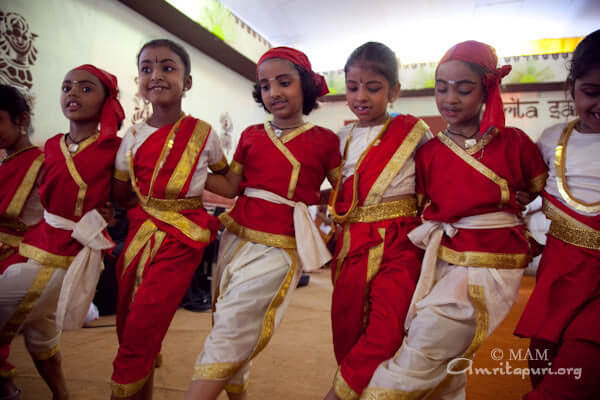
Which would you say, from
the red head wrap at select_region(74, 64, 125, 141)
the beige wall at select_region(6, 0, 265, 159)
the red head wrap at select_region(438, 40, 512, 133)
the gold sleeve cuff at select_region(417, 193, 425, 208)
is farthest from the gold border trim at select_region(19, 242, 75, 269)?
the beige wall at select_region(6, 0, 265, 159)

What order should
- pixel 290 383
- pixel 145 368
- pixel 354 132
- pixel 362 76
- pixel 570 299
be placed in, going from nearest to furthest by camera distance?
pixel 570 299 → pixel 145 368 → pixel 362 76 → pixel 354 132 → pixel 290 383

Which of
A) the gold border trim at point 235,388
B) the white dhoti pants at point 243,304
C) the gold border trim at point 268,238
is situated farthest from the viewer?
the gold border trim at point 235,388

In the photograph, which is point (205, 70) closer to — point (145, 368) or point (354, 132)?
point (354, 132)

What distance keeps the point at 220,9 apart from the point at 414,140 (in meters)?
4.91

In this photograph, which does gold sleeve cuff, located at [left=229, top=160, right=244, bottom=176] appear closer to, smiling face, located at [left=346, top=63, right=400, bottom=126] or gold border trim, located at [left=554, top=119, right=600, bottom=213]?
smiling face, located at [left=346, top=63, right=400, bottom=126]

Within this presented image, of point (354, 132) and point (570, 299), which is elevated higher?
point (354, 132)

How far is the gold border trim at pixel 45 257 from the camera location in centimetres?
167

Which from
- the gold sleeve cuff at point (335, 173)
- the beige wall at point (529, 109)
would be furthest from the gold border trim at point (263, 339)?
the beige wall at point (529, 109)

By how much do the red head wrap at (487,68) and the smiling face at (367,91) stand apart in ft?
0.92

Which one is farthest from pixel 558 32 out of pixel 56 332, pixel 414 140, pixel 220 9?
pixel 56 332

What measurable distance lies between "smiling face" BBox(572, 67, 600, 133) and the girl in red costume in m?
0.57

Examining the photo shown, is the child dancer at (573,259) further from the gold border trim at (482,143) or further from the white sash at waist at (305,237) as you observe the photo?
the white sash at waist at (305,237)

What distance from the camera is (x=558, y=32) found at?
6395mm

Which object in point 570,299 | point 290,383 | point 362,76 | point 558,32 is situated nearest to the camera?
point 570,299
